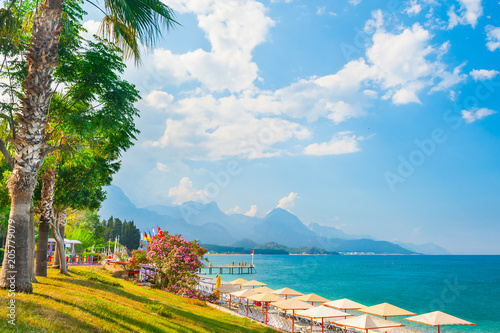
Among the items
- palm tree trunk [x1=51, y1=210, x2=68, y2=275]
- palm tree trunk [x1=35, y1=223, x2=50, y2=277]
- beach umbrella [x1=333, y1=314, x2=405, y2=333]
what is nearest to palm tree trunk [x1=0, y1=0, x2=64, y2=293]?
palm tree trunk [x1=35, y1=223, x2=50, y2=277]

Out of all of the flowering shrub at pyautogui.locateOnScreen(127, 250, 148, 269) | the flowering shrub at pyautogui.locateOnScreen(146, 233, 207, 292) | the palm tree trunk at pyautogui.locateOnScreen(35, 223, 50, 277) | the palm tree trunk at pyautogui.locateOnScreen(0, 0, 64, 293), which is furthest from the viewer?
the flowering shrub at pyautogui.locateOnScreen(127, 250, 148, 269)

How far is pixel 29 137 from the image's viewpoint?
945cm

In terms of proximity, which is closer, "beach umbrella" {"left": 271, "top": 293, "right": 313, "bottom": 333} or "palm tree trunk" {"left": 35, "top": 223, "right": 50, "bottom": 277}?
"palm tree trunk" {"left": 35, "top": 223, "right": 50, "bottom": 277}

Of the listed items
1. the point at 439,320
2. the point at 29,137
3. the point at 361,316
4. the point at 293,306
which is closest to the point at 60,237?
the point at 29,137

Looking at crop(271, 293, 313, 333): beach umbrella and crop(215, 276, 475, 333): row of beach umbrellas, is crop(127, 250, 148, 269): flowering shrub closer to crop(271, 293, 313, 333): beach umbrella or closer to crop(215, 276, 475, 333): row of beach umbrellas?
crop(215, 276, 475, 333): row of beach umbrellas

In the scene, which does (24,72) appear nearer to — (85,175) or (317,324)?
(85,175)

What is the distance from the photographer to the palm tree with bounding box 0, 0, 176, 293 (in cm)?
882

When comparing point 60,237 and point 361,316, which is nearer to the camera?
point 361,316

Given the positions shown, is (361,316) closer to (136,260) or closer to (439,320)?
(439,320)

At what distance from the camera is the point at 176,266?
26.5 m

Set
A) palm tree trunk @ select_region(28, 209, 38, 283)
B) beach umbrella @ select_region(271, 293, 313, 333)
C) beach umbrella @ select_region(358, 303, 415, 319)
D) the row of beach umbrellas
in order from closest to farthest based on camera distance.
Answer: palm tree trunk @ select_region(28, 209, 38, 283)
the row of beach umbrellas
beach umbrella @ select_region(358, 303, 415, 319)
beach umbrella @ select_region(271, 293, 313, 333)

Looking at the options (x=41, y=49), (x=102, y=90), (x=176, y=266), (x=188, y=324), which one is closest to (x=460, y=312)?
(x=176, y=266)

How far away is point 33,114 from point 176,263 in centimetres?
1921

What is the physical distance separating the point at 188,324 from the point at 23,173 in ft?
23.4
